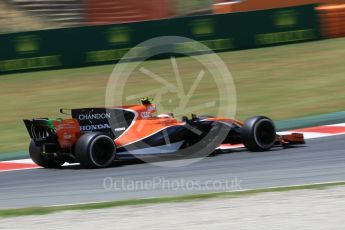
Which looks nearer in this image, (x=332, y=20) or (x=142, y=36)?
(x=142, y=36)

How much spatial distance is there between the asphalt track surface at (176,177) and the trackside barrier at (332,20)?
11.9m

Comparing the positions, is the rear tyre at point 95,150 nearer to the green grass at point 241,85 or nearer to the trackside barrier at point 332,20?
the green grass at point 241,85

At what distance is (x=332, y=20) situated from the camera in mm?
22812

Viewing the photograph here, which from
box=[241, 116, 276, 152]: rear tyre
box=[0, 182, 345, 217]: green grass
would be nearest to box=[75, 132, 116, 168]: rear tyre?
box=[241, 116, 276, 152]: rear tyre

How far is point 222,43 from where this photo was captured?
21484 millimetres

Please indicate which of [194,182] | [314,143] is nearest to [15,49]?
[314,143]

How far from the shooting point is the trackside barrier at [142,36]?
64.9ft

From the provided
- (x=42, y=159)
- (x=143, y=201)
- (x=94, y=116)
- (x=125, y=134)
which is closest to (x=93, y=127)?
(x=94, y=116)

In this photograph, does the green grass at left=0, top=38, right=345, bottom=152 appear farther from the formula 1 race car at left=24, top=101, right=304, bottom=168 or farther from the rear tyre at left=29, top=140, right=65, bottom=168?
the formula 1 race car at left=24, top=101, right=304, bottom=168

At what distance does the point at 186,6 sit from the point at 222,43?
6.73 meters

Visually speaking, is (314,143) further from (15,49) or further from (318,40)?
(318,40)

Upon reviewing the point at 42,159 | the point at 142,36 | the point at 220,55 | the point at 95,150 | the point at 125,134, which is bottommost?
the point at 42,159

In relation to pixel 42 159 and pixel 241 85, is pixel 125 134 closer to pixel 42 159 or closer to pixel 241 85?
pixel 42 159

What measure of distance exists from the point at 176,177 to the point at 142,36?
39.5 ft
